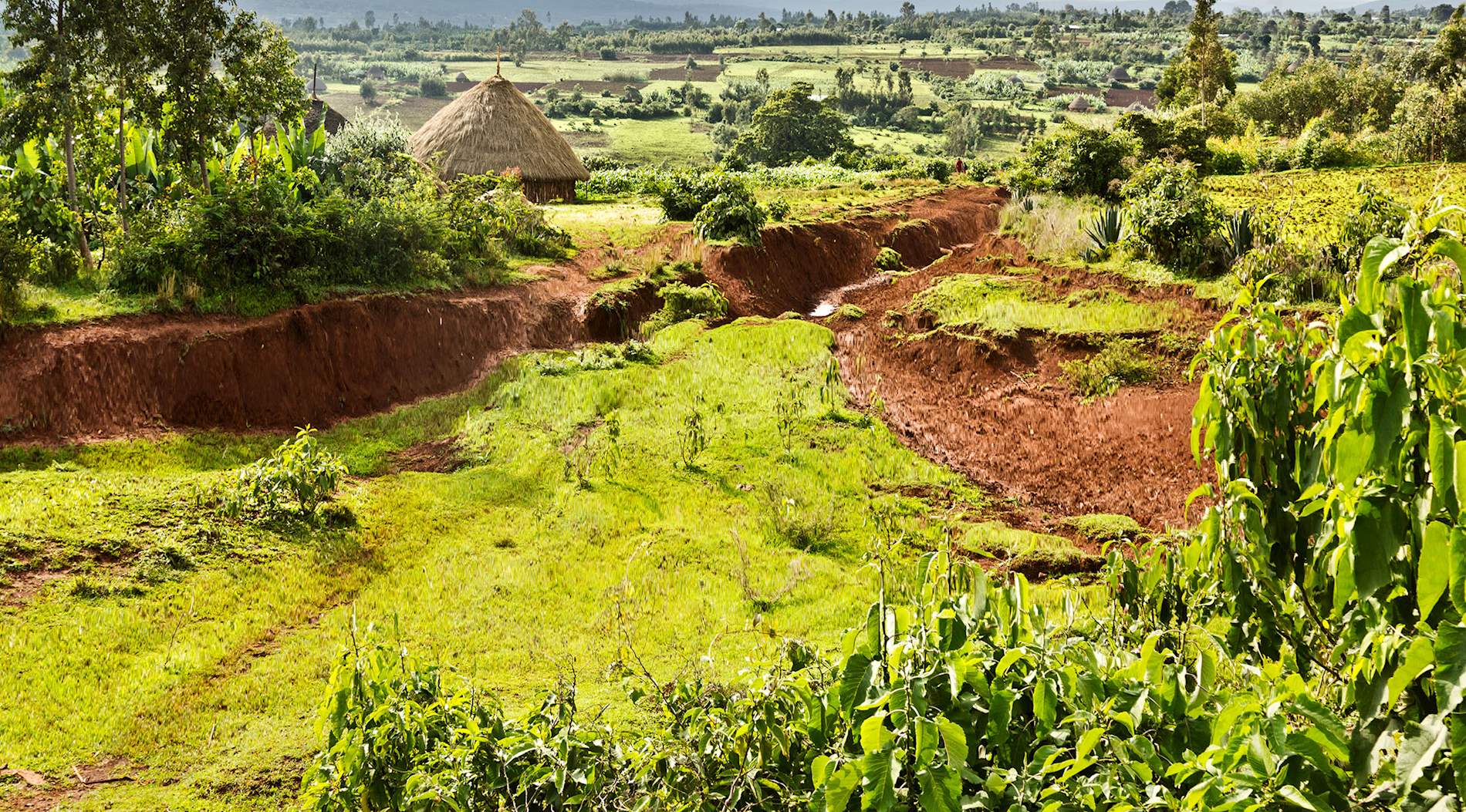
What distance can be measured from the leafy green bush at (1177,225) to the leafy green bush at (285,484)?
1301cm

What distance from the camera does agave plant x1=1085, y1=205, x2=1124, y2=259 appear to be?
18.1 metres

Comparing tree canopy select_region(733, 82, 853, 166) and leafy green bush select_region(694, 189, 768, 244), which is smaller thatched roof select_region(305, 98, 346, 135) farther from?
tree canopy select_region(733, 82, 853, 166)

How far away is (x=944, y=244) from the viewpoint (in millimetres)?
27031

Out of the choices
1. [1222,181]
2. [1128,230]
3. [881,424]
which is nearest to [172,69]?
[881,424]

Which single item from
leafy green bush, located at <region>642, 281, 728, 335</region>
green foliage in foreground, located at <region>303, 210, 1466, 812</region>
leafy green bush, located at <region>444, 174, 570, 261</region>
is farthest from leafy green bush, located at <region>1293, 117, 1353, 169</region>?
green foliage in foreground, located at <region>303, 210, 1466, 812</region>

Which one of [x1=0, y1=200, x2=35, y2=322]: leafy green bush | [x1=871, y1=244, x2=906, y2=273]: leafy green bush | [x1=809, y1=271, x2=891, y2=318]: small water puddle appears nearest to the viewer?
[x1=0, y1=200, x2=35, y2=322]: leafy green bush

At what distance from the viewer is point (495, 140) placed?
26.8 m

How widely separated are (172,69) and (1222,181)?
2263 cm

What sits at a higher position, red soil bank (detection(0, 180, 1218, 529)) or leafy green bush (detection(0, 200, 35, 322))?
leafy green bush (detection(0, 200, 35, 322))

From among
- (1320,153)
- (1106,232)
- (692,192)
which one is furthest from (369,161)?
(1320,153)

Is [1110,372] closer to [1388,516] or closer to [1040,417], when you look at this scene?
[1040,417]

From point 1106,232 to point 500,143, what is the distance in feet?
52.7

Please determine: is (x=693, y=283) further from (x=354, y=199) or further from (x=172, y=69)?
(x=172, y=69)

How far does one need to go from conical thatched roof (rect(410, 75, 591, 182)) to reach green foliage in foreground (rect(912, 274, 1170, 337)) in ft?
45.6
